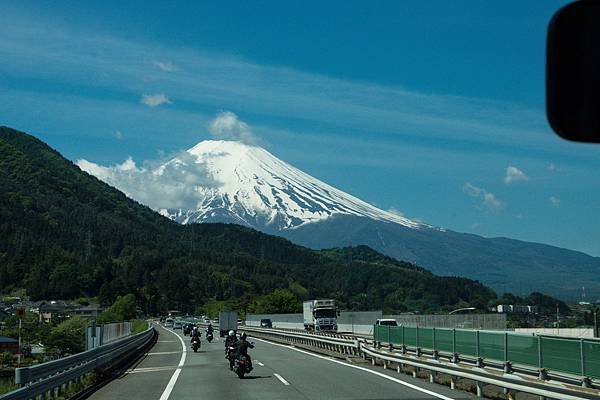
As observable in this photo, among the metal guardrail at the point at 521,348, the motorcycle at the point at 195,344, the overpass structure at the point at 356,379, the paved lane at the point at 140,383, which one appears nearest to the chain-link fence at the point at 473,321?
the motorcycle at the point at 195,344

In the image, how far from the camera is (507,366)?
20.0 m

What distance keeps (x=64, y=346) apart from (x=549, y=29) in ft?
320

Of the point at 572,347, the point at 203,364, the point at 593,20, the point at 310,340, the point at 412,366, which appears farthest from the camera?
the point at 310,340

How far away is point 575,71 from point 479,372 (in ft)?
57.8

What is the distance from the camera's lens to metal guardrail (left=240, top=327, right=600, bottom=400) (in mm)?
14836

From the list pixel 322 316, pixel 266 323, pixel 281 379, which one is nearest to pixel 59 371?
pixel 281 379

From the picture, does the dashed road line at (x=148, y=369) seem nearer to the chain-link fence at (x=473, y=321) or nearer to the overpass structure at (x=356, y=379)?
the overpass structure at (x=356, y=379)

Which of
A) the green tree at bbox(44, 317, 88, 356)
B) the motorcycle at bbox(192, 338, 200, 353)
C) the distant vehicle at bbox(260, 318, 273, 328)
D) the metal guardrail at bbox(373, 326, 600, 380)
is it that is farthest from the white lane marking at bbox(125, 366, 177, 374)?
the distant vehicle at bbox(260, 318, 273, 328)

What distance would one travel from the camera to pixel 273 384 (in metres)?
23.2

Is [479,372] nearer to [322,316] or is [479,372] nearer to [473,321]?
[473,321]

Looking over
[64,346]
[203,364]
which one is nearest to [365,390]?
[203,364]

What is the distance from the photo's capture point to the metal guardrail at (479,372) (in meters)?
14.8

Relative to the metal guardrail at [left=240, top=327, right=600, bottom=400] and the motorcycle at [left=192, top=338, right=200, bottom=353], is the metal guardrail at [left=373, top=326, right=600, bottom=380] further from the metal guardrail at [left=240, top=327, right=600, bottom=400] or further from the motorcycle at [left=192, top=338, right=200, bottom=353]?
the motorcycle at [left=192, top=338, right=200, bottom=353]

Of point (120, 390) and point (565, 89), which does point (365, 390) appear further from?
point (565, 89)
